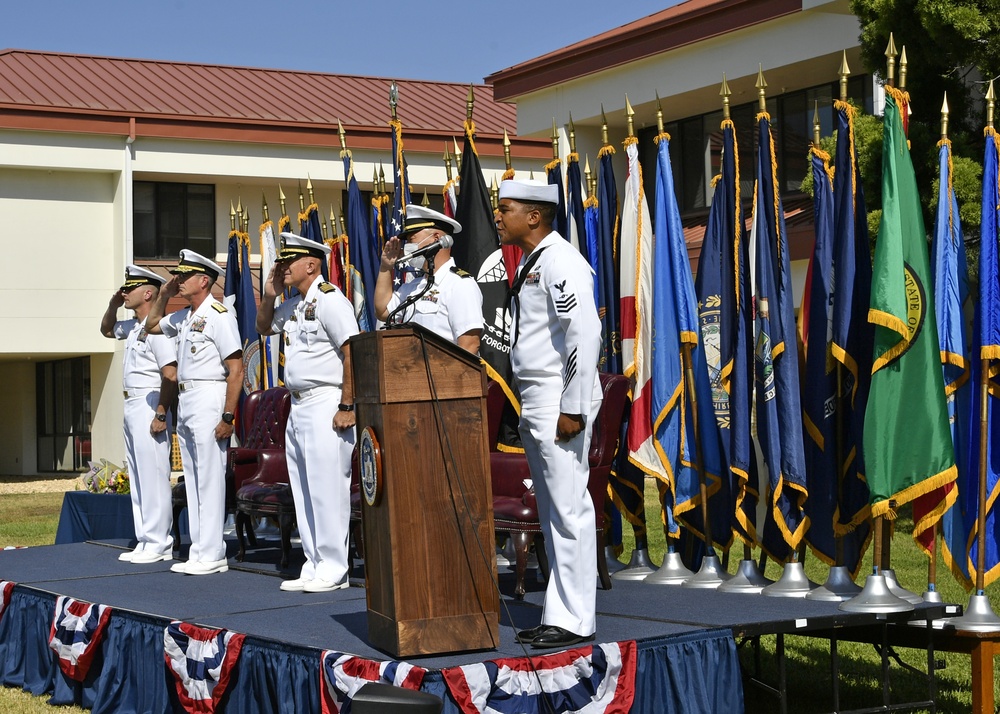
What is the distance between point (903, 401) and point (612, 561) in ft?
8.48

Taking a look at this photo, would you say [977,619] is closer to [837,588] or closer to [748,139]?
[837,588]

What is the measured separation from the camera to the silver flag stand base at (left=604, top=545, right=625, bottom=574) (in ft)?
25.5

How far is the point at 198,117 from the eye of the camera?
2156 cm

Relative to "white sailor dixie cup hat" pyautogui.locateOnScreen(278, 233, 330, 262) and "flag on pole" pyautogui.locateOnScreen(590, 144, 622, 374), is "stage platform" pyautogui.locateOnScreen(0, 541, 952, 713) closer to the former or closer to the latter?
"flag on pole" pyautogui.locateOnScreen(590, 144, 622, 374)

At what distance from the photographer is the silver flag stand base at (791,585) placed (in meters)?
6.25

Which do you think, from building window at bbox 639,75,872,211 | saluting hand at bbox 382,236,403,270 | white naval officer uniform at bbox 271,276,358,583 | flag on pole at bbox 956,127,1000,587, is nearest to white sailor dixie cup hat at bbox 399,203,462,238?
saluting hand at bbox 382,236,403,270

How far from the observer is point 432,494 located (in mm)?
4895

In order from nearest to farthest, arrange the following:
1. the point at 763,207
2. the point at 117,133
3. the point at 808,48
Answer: the point at 763,207 < the point at 808,48 < the point at 117,133

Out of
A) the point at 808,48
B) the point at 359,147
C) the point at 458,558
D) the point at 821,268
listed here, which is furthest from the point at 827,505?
the point at 359,147

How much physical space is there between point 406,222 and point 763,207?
6.28ft

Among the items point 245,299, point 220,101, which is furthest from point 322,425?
point 220,101

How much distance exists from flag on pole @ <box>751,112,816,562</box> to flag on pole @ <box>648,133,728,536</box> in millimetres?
460

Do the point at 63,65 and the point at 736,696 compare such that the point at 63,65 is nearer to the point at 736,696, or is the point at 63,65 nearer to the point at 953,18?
the point at 953,18

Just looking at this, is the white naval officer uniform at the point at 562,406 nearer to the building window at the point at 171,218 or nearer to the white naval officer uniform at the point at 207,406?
the white naval officer uniform at the point at 207,406
